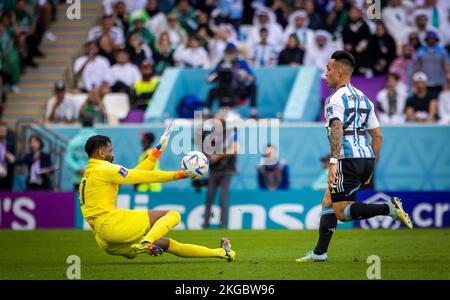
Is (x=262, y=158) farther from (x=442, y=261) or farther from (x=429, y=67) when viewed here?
(x=442, y=261)

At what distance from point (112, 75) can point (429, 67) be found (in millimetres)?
7893

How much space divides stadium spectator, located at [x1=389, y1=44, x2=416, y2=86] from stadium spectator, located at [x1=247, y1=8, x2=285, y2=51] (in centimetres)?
301

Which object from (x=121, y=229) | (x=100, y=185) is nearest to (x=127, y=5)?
(x=100, y=185)

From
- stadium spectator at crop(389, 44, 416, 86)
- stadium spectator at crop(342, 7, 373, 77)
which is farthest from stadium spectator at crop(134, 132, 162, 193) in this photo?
stadium spectator at crop(389, 44, 416, 86)

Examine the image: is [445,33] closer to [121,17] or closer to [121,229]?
[121,17]

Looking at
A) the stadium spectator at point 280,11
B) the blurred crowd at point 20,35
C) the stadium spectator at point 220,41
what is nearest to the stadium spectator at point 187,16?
the stadium spectator at point 220,41

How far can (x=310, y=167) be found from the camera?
78.0 feet

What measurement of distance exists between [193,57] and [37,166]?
523 cm

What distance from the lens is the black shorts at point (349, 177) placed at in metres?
Answer: 12.4

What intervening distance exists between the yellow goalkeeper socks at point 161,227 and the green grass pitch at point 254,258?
0.39 m

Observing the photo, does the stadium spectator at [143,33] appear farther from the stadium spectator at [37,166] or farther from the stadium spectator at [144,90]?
the stadium spectator at [37,166]
